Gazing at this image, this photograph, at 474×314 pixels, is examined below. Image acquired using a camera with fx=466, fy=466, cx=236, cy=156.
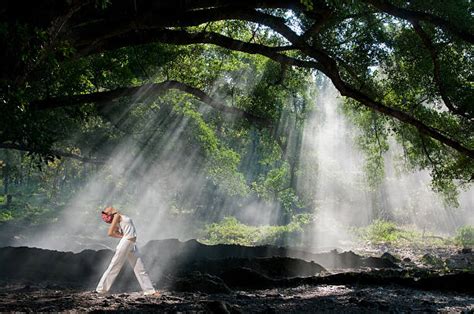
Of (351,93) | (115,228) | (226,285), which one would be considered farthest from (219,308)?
(351,93)

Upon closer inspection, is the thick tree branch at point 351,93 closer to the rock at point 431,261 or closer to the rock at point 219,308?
the rock at point 219,308

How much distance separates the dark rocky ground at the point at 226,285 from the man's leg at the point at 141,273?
0.77ft

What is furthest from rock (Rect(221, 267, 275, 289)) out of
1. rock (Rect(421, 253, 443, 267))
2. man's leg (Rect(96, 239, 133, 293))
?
rock (Rect(421, 253, 443, 267))

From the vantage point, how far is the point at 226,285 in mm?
9000

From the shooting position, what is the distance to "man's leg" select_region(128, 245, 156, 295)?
27.7 feet

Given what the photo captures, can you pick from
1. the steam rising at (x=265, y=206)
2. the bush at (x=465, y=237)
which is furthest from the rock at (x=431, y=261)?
the steam rising at (x=265, y=206)

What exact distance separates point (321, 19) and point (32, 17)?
19.3 ft

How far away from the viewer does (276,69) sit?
50.8ft

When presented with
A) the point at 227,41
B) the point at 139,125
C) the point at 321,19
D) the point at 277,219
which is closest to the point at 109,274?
the point at 227,41

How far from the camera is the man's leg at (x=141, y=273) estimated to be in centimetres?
844

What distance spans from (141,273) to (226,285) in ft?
5.41

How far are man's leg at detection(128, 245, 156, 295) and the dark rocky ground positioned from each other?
0.77 feet

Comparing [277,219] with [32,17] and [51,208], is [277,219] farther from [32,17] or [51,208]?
[32,17]

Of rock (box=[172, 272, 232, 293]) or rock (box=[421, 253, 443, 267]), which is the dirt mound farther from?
rock (box=[421, 253, 443, 267])
